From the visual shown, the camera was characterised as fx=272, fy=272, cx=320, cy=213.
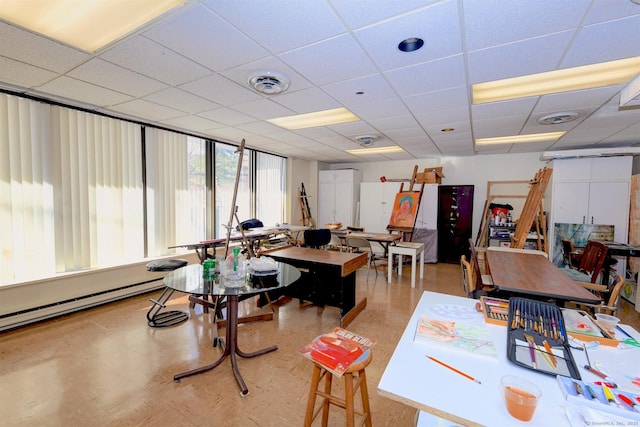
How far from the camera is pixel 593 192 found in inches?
196

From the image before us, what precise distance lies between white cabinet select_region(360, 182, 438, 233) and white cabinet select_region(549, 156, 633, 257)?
226 centimetres

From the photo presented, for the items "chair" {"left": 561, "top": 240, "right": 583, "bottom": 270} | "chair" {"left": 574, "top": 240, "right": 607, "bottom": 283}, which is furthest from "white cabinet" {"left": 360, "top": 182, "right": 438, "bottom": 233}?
"chair" {"left": 574, "top": 240, "right": 607, "bottom": 283}

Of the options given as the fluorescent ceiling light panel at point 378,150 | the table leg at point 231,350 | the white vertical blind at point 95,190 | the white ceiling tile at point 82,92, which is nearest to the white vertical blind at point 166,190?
the white vertical blind at point 95,190

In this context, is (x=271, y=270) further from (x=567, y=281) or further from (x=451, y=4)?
(x=567, y=281)

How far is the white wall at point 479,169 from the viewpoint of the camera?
20.2 feet

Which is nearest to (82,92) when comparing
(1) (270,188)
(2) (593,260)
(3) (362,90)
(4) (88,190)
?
(4) (88,190)

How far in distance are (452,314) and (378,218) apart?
5692 mm

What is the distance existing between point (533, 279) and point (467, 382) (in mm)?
2107

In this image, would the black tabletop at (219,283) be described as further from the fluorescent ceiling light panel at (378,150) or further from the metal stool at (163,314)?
the fluorescent ceiling light panel at (378,150)

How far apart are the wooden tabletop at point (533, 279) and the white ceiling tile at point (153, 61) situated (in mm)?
3281

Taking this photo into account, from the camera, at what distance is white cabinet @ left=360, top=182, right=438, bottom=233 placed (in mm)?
6727

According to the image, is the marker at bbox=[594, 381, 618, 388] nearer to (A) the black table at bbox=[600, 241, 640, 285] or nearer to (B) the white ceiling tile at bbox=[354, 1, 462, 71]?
(B) the white ceiling tile at bbox=[354, 1, 462, 71]

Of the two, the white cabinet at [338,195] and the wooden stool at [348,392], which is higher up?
the white cabinet at [338,195]

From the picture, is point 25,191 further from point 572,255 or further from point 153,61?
point 572,255
